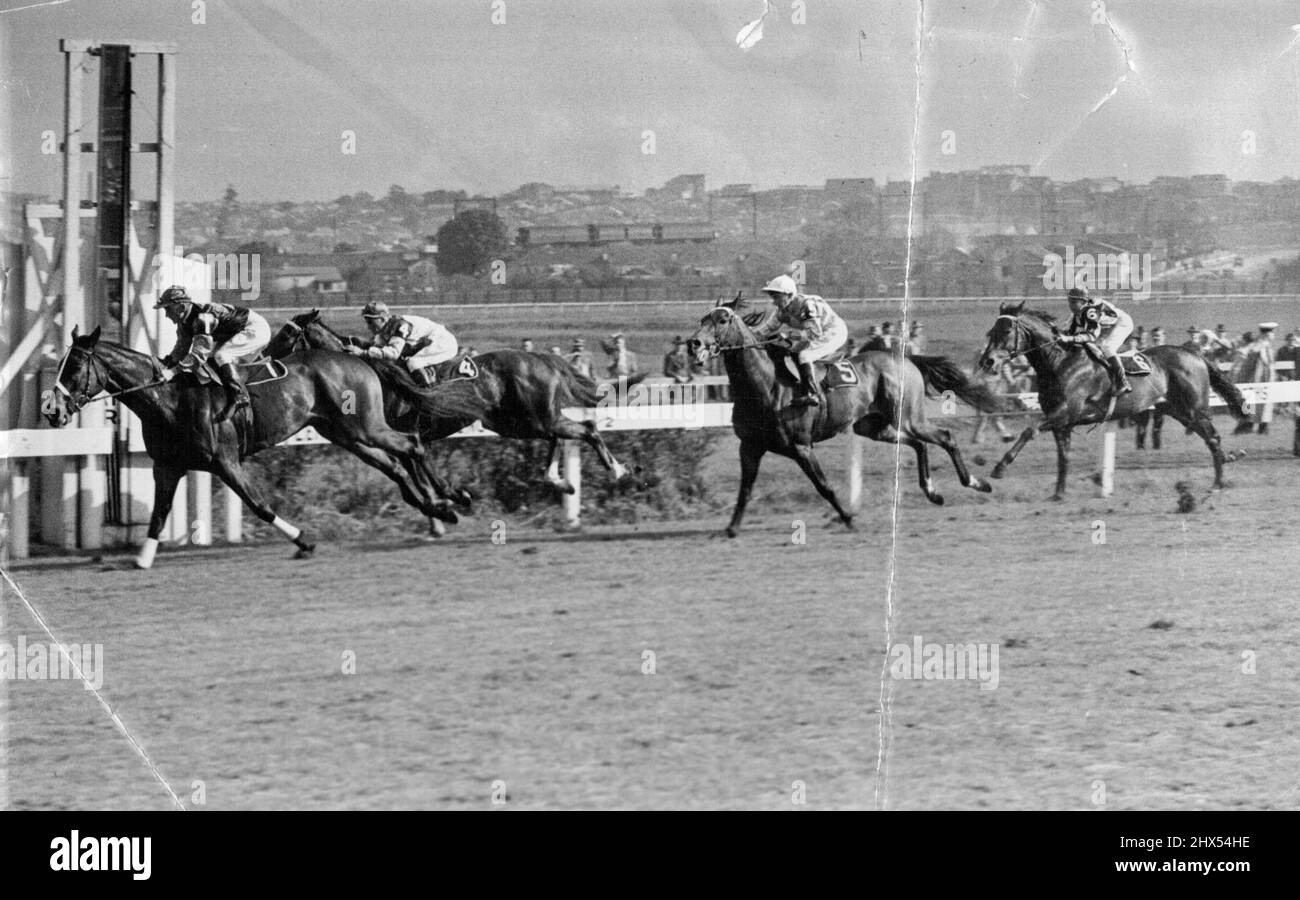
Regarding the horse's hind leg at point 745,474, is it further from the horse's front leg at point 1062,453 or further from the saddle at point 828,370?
the horse's front leg at point 1062,453

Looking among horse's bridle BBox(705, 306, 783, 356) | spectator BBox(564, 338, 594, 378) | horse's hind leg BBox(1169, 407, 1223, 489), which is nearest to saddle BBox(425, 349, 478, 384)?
spectator BBox(564, 338, 594, 378)

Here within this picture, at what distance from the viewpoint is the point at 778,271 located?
600 cm

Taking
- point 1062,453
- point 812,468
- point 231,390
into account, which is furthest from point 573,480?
point 1062,453

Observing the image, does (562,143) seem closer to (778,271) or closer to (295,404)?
(778,271)

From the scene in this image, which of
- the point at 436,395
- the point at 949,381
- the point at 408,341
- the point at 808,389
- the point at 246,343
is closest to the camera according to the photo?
the point at 246,343

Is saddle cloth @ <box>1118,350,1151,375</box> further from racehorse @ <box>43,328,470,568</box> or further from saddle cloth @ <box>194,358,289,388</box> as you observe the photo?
saddle cloth @ <box>194,358,289,388</box>

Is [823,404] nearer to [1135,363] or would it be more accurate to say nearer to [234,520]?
[1135,363]

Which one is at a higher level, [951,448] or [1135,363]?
[1135,363]

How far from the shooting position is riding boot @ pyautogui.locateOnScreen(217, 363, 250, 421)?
581 cm

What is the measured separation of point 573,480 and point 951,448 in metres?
1.33

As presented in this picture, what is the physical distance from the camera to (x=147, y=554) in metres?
5.88

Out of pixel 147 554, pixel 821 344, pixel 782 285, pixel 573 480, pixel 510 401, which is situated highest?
pixel 782 285
